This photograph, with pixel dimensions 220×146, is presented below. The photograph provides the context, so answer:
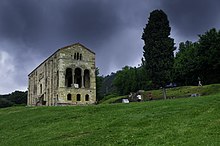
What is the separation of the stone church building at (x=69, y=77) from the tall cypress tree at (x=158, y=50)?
18.6 meters

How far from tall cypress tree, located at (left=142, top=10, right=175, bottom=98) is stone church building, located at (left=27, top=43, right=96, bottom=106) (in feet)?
60.9

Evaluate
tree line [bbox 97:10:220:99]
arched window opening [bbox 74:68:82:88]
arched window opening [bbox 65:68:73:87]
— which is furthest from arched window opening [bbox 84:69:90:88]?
tree line [bbox 97:10:220:99]

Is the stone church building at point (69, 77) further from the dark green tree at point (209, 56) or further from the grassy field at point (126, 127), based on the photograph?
the grassy field at point (126, 127)

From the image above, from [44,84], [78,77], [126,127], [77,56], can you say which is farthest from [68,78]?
[126,127]

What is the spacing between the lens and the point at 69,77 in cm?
7931

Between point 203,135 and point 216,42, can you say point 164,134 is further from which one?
point 216,42

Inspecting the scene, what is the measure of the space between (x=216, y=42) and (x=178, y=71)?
1593 cm

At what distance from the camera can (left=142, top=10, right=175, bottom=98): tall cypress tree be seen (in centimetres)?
5903

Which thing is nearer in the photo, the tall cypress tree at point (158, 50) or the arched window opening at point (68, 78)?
the tall cypress tree at point (158, 50)

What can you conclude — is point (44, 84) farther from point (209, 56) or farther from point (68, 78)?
point (209, 56)

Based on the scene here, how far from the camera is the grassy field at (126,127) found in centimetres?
1973

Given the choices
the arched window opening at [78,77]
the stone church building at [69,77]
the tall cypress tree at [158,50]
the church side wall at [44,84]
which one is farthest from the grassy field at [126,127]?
the arched window opening at [78,77]

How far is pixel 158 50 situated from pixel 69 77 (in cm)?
2794

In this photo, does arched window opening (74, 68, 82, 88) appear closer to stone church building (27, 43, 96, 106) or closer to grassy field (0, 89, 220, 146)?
stone church building (27, 43, 96, 106)
